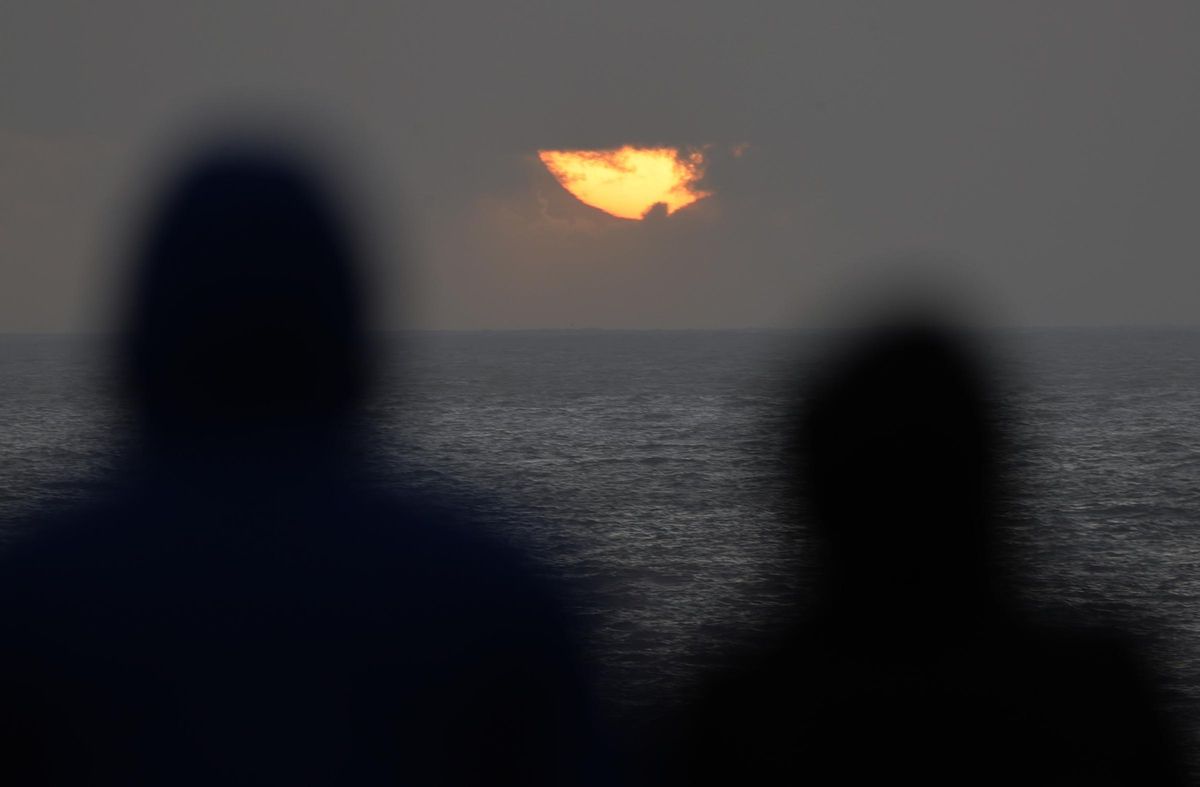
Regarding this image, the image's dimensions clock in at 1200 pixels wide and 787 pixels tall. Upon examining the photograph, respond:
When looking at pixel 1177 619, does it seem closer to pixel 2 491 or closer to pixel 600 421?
pixel 2 491

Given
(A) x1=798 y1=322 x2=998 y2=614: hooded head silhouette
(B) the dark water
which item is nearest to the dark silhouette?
(A) x1=798 y1=322 x2=998 y2=614: hooded head silhouette

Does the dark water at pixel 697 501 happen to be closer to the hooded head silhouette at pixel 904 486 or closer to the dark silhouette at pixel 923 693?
the dark silhouette at pixel 923 693

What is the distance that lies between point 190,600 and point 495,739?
2527 centimetres

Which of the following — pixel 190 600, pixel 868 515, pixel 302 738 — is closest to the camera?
pixel 302 738

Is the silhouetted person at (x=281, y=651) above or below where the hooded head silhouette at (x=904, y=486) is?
below

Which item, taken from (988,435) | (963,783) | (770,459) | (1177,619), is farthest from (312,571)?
(988,435)

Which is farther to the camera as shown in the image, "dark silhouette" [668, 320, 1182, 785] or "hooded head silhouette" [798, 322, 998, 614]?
"hooded head silhouette" [798, 322, 998, 614]

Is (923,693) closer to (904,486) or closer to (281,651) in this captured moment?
(281,651)

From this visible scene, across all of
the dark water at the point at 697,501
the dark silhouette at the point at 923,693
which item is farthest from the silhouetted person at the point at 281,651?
the dark silhouette at the point at 923,693

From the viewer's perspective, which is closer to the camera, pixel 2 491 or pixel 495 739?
pixel 495 739

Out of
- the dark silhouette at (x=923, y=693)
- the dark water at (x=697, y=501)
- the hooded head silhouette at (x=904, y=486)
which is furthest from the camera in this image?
the hooded head silhouette at (x=904, y=486)

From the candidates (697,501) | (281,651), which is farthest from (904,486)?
(281,651)

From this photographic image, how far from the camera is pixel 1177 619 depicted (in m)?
59.9

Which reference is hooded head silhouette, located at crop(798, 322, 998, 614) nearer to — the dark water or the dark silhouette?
the dark silhouette
